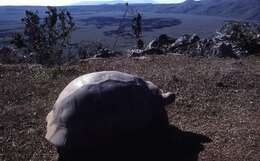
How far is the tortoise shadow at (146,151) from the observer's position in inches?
224

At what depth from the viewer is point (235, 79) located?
9.02 meters

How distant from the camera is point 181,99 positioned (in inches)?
308

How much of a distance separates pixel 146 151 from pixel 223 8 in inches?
1769

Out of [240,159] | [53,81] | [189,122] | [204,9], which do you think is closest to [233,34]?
[53,81]

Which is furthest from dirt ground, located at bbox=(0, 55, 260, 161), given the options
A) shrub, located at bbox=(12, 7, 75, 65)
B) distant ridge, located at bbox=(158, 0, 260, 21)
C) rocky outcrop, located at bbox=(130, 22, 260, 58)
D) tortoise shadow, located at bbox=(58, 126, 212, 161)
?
distant ridge, located at bbox=(158, 0, 260, 21)

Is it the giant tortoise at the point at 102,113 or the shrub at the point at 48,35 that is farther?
the shrub at the point at 48,35

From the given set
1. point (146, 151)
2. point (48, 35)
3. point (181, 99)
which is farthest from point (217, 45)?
point (146, 151)

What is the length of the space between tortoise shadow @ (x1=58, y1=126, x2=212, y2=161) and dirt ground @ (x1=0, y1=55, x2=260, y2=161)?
164mm

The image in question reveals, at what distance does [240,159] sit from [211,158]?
332 millimetres

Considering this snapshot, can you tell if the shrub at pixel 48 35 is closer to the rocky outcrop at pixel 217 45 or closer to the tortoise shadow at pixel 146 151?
the rocky outcrop at pixel 217 45

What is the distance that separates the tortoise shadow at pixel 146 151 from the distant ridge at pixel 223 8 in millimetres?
33795

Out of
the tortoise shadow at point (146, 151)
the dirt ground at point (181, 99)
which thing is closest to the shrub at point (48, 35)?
the dirt ground at point (181, 99)

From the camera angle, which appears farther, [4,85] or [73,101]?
[4,85]

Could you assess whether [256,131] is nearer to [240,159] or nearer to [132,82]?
[240,159]
